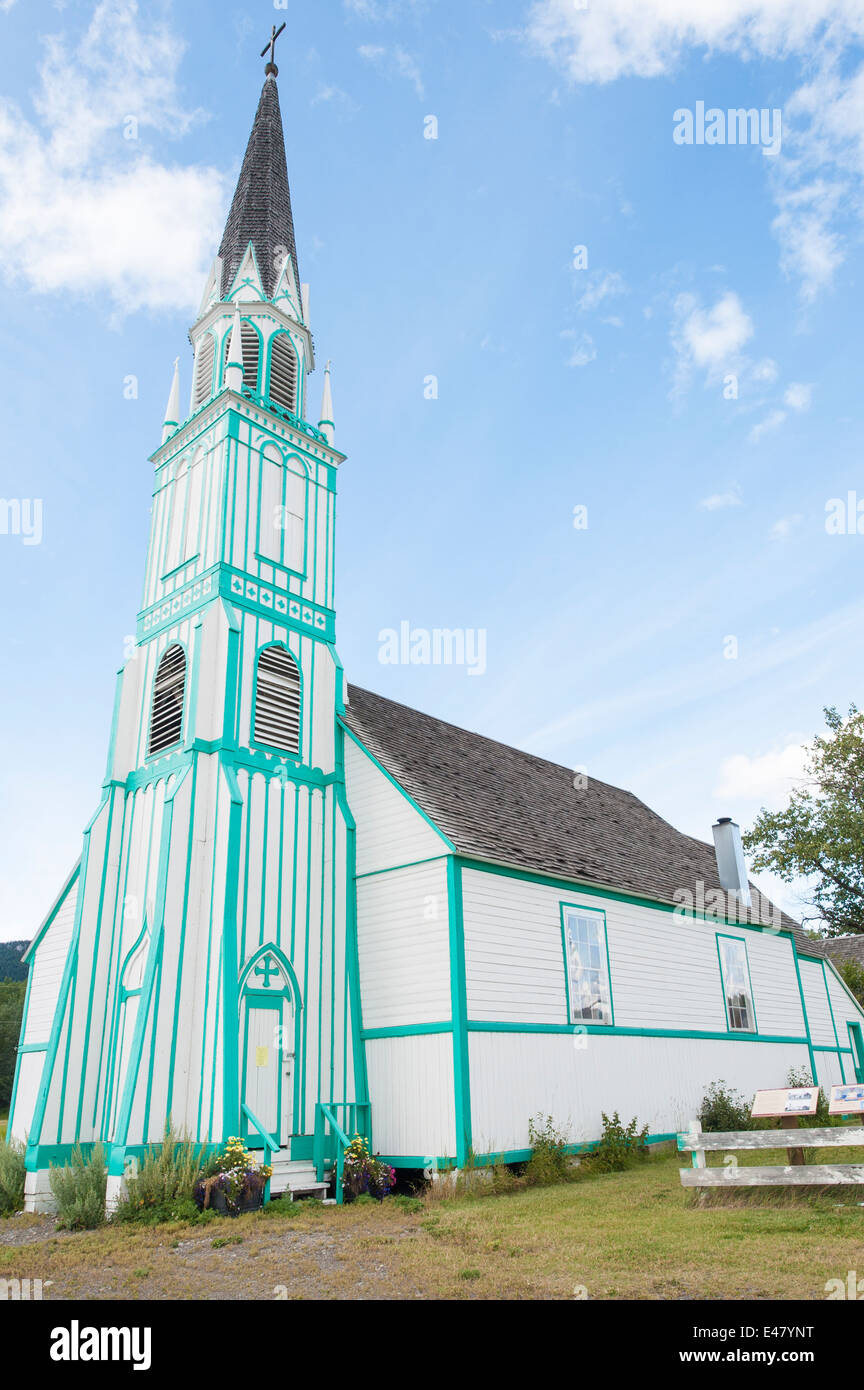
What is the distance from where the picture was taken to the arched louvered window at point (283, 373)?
65.2ft

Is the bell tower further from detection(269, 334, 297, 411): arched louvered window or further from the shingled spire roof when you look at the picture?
the shingled spire roof

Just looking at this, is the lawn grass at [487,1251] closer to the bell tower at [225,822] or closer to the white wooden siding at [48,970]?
the bell tower at [225,822]

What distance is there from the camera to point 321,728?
57.7 feet

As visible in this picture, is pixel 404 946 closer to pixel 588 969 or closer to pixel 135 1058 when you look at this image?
pixel 588 969

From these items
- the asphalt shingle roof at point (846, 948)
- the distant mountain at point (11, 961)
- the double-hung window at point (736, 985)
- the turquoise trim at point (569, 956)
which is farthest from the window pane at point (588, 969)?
the distant mountain at point (11, 961)

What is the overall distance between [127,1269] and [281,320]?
1797cm

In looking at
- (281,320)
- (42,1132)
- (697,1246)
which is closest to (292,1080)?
(42,1132)

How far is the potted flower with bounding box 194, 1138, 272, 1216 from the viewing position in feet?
38.4

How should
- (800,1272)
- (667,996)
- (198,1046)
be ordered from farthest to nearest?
1. (667,996)
2. (198,1046)
3. (800,1272)

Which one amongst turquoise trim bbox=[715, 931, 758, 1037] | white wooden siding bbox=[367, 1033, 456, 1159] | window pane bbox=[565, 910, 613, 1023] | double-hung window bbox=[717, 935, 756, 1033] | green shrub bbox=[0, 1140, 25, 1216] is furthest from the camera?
double-hung window bbox=[717, 935, 756, 1033]

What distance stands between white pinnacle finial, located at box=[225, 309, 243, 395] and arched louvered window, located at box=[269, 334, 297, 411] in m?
0.77

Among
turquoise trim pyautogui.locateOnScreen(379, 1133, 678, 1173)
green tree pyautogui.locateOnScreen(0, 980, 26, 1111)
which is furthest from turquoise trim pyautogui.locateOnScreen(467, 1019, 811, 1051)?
green tree pyautogui.locateOnScreen(0, 980, 26, 1111)

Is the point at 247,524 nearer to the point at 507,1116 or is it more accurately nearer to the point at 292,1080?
the point at 292,1080

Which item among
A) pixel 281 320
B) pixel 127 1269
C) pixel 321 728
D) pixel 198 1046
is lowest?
pixel 127 1269
